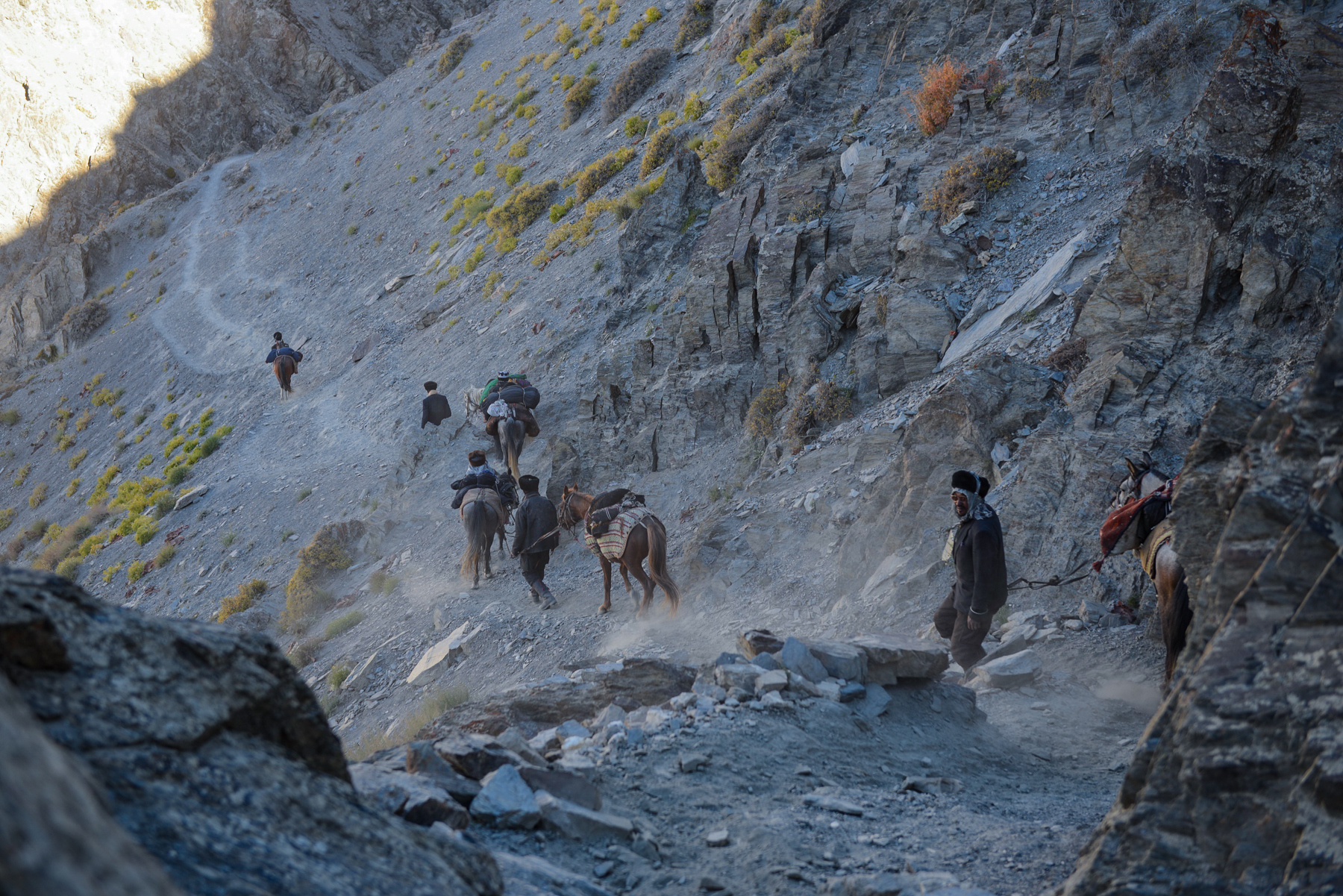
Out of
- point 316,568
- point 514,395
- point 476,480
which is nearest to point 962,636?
point 476,480

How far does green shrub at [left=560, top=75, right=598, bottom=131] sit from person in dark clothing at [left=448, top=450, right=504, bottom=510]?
69.5 ft

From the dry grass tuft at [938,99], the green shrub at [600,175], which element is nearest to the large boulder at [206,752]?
the dry grass tuft at [938,99]

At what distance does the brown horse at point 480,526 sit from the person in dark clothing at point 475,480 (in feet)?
0.57

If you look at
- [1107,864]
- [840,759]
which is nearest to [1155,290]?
[840,759]

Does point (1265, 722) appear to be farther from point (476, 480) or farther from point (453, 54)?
point (453, 54)

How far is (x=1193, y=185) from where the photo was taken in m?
10.0

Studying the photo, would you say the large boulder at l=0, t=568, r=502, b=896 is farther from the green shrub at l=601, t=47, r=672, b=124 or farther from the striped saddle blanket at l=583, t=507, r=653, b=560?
the green shrub at l=601, t=47, r=672, b=124

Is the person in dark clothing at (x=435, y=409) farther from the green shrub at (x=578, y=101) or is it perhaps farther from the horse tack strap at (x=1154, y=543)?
the green shrub at (x=578, y=101)

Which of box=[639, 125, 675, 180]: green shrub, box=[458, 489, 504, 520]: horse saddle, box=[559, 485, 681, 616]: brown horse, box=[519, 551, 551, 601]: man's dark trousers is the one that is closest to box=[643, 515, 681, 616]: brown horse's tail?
box=[559, 485, 681, 616]: brown horse

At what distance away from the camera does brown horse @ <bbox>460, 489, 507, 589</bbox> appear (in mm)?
15414

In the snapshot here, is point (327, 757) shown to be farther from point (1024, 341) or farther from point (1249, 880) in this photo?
point (1024, 341)

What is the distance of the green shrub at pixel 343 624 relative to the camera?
16.1 m

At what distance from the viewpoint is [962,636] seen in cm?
868

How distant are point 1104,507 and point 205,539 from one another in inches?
851
